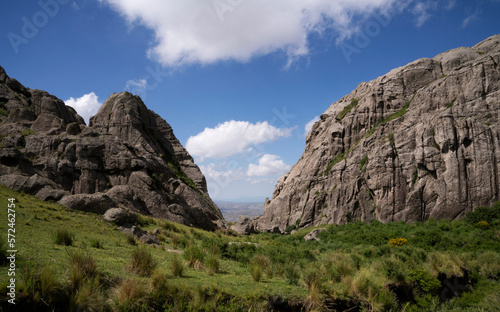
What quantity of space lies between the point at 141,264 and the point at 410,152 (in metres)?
50.4

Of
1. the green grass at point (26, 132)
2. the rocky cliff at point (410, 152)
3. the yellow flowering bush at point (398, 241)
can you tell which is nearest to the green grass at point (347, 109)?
the rocky cliff at point (410, 152)

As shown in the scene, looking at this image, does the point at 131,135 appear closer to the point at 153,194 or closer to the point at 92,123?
the point at 92,123

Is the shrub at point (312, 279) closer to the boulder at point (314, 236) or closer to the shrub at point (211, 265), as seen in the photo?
the shrub at point (211, 265)

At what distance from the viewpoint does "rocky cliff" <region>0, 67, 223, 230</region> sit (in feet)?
83.9

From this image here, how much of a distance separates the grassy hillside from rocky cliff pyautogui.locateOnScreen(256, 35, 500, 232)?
21.8 meters

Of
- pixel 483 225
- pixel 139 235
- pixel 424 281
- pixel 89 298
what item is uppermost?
pixel 89 298

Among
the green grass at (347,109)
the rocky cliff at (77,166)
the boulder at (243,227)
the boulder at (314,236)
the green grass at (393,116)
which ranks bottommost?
the boulder at (314,236)

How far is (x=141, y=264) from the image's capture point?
9977 millimetres

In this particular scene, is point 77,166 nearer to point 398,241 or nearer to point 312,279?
point 312,279

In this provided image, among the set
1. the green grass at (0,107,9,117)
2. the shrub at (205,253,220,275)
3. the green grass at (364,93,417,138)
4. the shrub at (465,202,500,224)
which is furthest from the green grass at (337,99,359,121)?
the green grass at (0,107,9,117)

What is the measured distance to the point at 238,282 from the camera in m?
11.4

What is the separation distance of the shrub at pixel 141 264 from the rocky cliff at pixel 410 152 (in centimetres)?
4535

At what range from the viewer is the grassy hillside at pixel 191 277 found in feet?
25.0

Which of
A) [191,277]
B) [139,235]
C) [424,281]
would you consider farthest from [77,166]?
[424,281]
